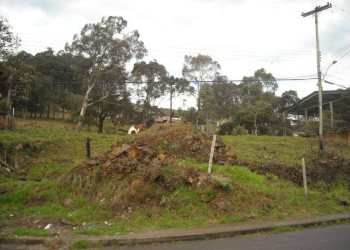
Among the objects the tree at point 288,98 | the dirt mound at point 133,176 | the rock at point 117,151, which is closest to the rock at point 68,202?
the dirt mound at point 133,176

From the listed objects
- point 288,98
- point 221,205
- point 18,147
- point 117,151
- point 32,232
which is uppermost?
point 288,98

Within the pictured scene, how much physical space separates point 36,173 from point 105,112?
30271mm

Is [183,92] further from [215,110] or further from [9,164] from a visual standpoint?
[9,164]

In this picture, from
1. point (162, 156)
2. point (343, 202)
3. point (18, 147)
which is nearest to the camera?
point (162, 156)

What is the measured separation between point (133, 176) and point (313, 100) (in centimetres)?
3754

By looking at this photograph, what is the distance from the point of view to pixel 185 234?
10.1 m

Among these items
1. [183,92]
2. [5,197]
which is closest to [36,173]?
[5,197]

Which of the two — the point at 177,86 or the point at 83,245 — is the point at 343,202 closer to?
the point at 83,245

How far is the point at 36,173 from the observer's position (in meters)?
18.8

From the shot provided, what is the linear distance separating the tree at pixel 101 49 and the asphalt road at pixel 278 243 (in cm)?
3590

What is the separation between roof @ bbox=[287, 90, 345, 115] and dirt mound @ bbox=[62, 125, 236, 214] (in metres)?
31.1

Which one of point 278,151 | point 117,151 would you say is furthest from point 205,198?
point 278,151

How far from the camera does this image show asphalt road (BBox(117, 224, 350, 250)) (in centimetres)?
908

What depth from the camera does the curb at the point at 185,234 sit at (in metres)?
9.62
